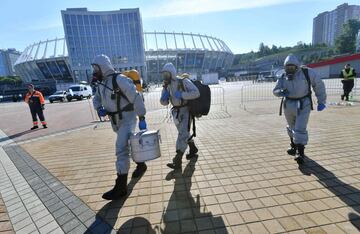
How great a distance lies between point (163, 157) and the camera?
4.79 metres

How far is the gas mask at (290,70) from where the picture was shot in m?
3.83

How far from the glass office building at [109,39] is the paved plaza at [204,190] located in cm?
6634

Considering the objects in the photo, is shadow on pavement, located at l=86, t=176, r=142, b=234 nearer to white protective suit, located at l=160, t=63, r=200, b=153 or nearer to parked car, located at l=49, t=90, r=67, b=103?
white protective suit, located at l=160, t=63, r=200, b=153

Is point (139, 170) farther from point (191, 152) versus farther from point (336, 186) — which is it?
point (336, 186)

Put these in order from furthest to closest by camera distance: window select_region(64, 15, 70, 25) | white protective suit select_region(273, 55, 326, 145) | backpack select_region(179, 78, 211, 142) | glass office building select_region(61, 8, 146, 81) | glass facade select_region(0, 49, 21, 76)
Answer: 1. glass facade select_region(0, 49, 21, 76)
2. glass office building select_region(61, 8, 146, 81)
3. window select_region(64, 15, 70, 25)
4. backpack select_region(179, 78, 211, 142)
5. white protective suit select_region(273, 55, 326, 145)

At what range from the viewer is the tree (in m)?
69.8

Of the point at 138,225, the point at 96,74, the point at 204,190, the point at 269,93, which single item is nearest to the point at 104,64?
the point at 96,74

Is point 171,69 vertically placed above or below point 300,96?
above

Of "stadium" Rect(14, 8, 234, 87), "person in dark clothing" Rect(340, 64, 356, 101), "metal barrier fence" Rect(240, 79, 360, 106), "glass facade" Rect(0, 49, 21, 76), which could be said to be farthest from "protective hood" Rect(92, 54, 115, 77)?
"glass facade" Rect(0, 49, 21, 76)

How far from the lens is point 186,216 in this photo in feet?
8.71

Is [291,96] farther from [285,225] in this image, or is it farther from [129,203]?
[129,203]

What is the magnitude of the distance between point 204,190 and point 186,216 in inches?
26.0

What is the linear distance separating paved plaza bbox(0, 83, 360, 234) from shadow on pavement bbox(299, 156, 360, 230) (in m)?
0.01

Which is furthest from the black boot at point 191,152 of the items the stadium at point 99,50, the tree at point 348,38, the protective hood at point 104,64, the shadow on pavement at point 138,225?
the tree at point 348,38
